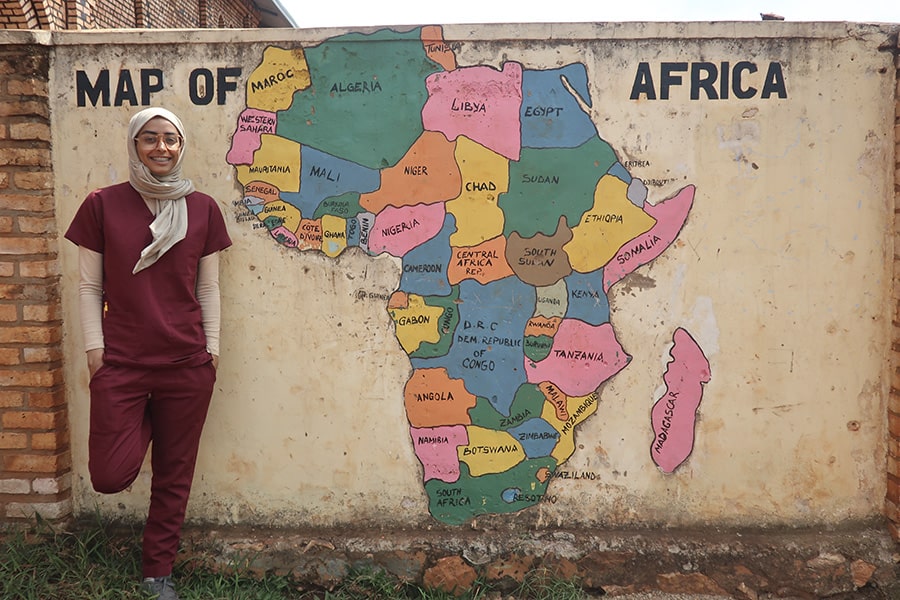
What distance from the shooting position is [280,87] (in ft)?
9.59

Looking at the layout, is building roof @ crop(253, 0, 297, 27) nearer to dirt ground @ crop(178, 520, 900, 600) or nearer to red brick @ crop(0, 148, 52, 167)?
red brick @ crop(0, 148, 52, 167)

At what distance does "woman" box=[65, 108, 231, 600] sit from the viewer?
8.36 feet

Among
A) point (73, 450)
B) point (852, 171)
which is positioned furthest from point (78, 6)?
point (852, 171)

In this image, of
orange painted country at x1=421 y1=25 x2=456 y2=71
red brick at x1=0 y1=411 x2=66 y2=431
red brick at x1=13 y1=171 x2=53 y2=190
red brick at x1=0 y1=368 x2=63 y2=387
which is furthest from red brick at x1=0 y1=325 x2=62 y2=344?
orange painted country at x1=421 y1=25 x2=456 y2=71

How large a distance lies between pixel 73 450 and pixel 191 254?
1192 millimetres

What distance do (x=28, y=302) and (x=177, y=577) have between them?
4.43 feet

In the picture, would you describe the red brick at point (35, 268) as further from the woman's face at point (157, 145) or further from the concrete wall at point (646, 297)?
the woman's face at point (157, 145)

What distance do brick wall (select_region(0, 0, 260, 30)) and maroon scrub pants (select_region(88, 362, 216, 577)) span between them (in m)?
6.65

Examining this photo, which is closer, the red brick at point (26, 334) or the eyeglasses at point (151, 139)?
the eyeglasses at point (151, 139)

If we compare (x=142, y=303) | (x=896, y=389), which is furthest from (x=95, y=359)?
(x=896, y=389)

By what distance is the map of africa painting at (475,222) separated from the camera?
292 cm

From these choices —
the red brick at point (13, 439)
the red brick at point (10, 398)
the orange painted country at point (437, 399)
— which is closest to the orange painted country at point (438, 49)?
the orange painted country at point (437, 399)

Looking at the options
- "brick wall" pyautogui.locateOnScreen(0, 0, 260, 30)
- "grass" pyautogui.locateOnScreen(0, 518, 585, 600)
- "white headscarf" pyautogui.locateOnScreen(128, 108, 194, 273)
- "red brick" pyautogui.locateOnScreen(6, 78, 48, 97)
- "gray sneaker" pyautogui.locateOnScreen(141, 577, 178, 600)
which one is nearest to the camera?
"white headscarf" pyautogui.locateOnScreen(128, 108, 194, 273)

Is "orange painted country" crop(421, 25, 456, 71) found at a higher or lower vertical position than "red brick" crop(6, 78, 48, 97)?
higher
